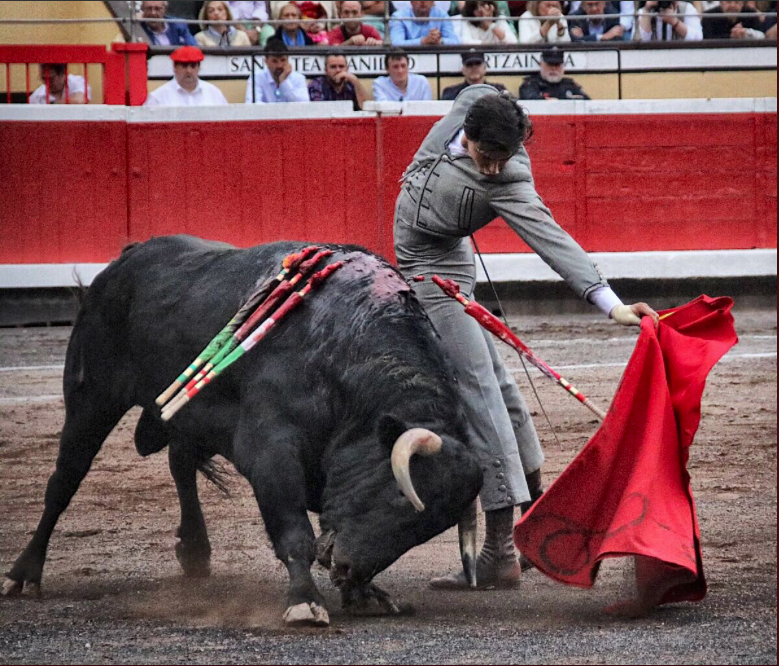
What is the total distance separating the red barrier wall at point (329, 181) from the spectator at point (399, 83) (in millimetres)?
217

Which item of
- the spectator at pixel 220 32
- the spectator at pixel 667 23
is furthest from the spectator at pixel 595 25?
the spectator at pixel 220 32

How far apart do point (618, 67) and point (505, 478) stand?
22.1ft

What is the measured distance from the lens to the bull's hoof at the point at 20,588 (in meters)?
3.66

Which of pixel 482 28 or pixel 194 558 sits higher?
pixel 482 28

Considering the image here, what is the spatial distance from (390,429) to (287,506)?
1.12 feet

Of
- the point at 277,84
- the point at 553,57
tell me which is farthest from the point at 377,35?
the point at 553,57

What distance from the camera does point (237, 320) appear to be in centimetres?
342

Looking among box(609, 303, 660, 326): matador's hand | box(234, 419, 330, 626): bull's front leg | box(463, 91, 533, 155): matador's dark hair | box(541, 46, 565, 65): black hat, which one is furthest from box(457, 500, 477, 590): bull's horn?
box(541, 46, 565, 65): black hat

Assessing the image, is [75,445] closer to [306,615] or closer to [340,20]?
[306,615]

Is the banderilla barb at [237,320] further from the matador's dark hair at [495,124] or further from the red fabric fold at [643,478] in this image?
the red fabric fold at [643,478]

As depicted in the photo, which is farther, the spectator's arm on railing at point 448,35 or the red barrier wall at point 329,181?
the spectator's arm on railing at point 448,35

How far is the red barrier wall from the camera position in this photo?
8.90 metres

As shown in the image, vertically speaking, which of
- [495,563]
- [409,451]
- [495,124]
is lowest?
[495,563]

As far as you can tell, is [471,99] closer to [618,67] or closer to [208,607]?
[208,607]
